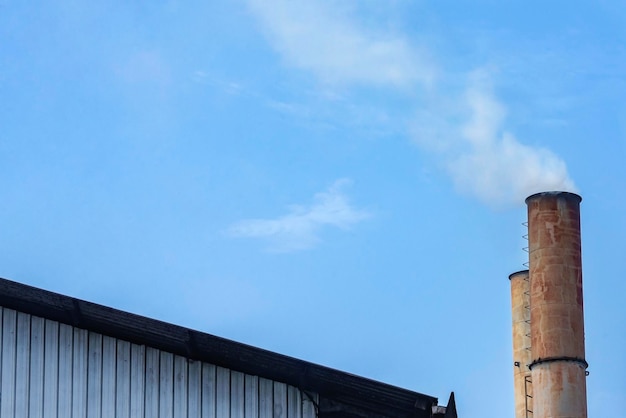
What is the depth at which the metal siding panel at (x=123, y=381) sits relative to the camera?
46.9 feet

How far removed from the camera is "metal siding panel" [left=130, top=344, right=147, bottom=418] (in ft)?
46.9

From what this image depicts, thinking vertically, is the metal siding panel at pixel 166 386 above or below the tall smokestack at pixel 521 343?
below

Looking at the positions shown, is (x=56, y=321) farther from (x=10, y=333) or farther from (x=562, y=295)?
(x=562, y=295)


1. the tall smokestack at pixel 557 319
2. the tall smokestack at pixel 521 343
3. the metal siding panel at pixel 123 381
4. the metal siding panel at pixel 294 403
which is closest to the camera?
the metal siding panel at pixel 123 381

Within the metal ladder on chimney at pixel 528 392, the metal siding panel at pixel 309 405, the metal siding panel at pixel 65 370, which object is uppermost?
the metal ladder on chimney at pixel 528 392

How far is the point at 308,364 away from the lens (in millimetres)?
14359

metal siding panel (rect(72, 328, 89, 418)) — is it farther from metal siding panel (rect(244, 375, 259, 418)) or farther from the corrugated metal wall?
metal siding panel (rect(244, 375, 259, 418))

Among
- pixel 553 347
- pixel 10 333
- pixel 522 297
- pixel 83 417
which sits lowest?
pixel 83 417

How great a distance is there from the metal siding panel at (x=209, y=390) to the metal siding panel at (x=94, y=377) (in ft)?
3.74

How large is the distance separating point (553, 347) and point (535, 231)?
3.64m

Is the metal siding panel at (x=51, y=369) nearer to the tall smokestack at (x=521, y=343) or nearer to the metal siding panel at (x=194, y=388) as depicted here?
the metal siding panel at (x=194, y=388)

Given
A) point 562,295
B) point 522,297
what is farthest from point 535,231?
point 522,297

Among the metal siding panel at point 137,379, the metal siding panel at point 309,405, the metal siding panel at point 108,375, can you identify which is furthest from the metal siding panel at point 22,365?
the metal siding panel at point 309,405

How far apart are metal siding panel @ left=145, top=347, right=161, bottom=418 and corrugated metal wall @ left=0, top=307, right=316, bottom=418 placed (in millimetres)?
11
